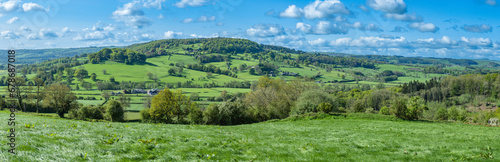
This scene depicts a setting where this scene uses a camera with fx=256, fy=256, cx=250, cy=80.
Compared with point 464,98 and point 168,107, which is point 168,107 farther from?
point 464,98

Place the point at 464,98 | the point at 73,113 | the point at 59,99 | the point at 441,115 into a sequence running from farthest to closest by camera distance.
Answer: the point at 464,98 → the point at 441,115 → the point at 59,99 → the point at 73,113

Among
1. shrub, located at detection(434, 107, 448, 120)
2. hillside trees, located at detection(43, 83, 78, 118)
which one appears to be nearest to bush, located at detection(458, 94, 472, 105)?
shrub, located at detection(434, 107, 448, 120)

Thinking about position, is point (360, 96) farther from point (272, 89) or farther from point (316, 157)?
point (316, 157)

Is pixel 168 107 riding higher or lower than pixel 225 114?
higher

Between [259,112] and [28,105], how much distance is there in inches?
3075

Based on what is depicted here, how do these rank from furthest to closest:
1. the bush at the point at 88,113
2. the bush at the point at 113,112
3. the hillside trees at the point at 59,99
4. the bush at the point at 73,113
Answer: the hillside trees at the point at 59,99, the bush at the point at 113,112, the bush at the point at 73,113, the bush at the point at 88,113

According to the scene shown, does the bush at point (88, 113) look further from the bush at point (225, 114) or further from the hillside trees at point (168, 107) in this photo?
the bush at point (225, 114)

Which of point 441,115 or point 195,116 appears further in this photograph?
point 441,115

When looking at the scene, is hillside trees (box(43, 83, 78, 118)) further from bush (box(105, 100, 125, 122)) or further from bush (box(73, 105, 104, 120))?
bush (box(105, 100, 125, 122))

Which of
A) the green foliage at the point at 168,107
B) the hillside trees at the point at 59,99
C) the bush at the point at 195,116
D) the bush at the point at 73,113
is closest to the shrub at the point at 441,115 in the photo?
the bush at the point at 195,116

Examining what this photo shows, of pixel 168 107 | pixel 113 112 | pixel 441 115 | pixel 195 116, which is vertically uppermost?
pixel 168 107

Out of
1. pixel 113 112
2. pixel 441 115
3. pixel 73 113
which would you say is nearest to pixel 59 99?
pixel 73 113

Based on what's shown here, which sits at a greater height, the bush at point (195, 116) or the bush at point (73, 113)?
the bush at point (195, 116)

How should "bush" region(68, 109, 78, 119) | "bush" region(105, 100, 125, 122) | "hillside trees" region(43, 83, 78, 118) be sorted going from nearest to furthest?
1. "bush" region(68, 109, 78, 119)
2. "bush" region(105, 100, 125, 122)
3. "hillside trees" region(43, 83, 78, 118)
